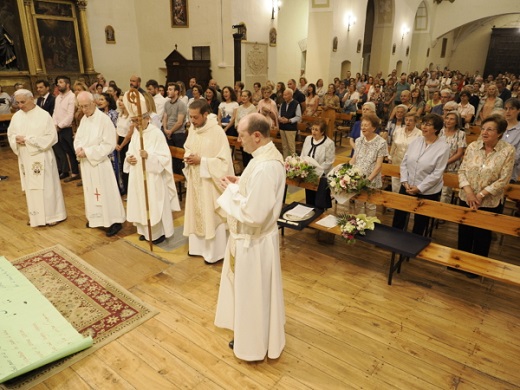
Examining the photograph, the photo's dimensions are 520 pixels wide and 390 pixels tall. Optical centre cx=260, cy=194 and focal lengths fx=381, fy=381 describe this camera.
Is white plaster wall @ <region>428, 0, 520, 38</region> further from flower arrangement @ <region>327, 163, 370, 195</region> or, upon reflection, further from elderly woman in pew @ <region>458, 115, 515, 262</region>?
flower arrangement @ <region>327, 163, 370, 195</region>

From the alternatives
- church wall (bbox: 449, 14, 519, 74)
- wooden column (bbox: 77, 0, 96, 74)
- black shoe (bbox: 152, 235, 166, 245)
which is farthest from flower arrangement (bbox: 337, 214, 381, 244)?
church wall (bbox: 449, 14, 519, 74)

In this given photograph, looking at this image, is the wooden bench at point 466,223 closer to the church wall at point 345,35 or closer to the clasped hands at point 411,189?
the clasped hands at point 411,189

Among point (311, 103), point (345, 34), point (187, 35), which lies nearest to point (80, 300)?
point (311, 103)

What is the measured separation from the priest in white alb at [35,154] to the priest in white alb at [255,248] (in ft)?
12.1

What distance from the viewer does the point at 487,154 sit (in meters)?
4.13

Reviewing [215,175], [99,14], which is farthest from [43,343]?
[99,14]

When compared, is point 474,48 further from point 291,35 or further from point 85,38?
point 85,38

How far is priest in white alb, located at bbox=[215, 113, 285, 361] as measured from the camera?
266 centimetres

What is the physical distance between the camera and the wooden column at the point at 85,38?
1362cm

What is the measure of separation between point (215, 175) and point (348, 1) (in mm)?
15125

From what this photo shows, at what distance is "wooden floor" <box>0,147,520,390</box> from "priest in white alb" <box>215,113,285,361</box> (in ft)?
1.17

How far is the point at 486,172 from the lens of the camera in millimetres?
4102

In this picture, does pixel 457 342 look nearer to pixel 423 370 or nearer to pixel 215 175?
pixel 423 370

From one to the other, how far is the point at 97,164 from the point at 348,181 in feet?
11.0
